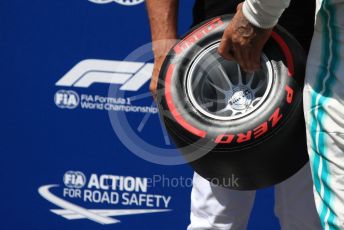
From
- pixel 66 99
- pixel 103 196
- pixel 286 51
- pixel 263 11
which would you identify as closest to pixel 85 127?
pixel 66 99

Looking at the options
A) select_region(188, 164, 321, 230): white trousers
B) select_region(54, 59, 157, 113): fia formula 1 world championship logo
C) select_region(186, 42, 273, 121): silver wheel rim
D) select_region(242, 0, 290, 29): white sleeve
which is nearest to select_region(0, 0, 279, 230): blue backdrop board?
select_region(54, 59, 157, 113): fia formula 1 world championship logo

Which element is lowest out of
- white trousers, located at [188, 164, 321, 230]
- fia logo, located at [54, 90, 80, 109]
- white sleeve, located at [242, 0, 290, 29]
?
white trousers, located at [188, 164, 321, 230]

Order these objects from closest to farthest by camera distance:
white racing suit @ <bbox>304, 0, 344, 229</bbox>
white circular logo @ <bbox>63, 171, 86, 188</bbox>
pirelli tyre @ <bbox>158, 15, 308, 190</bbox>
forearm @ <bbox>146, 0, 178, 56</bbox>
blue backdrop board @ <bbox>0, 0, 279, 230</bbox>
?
white racing suit @ <bbox>304, 0, 344, 229</bbox>, pirelli tyre @ <bbox>158, 15, 308, 190</bbox>, forearm @ <bbox>146, 0, 178, 56</bbox>, blue backdrop board @ <bbox>0, 0, 279, 230</bbox>, white circular logo @ <bbox>63, 171, 86, 188</bbox>

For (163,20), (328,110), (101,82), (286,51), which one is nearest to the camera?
(328,110)

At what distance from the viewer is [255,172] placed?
154 cm

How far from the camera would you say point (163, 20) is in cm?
176

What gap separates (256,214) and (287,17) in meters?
0.94

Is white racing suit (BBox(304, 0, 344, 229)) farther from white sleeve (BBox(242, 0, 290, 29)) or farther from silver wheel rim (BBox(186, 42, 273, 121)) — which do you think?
silver wheel rim (BBox(186, 42, 273, 121))

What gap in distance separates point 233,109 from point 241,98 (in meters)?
0.03

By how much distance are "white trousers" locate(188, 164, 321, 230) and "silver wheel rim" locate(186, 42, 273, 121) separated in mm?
288

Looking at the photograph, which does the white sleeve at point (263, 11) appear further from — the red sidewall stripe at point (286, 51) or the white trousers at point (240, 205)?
the white trousers at point (240, 205)

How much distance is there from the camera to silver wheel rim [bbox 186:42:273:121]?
1.54 m

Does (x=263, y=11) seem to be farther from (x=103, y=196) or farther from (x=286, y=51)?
(x=103, y=196)

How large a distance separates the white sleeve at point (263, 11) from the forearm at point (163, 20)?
414 mm
